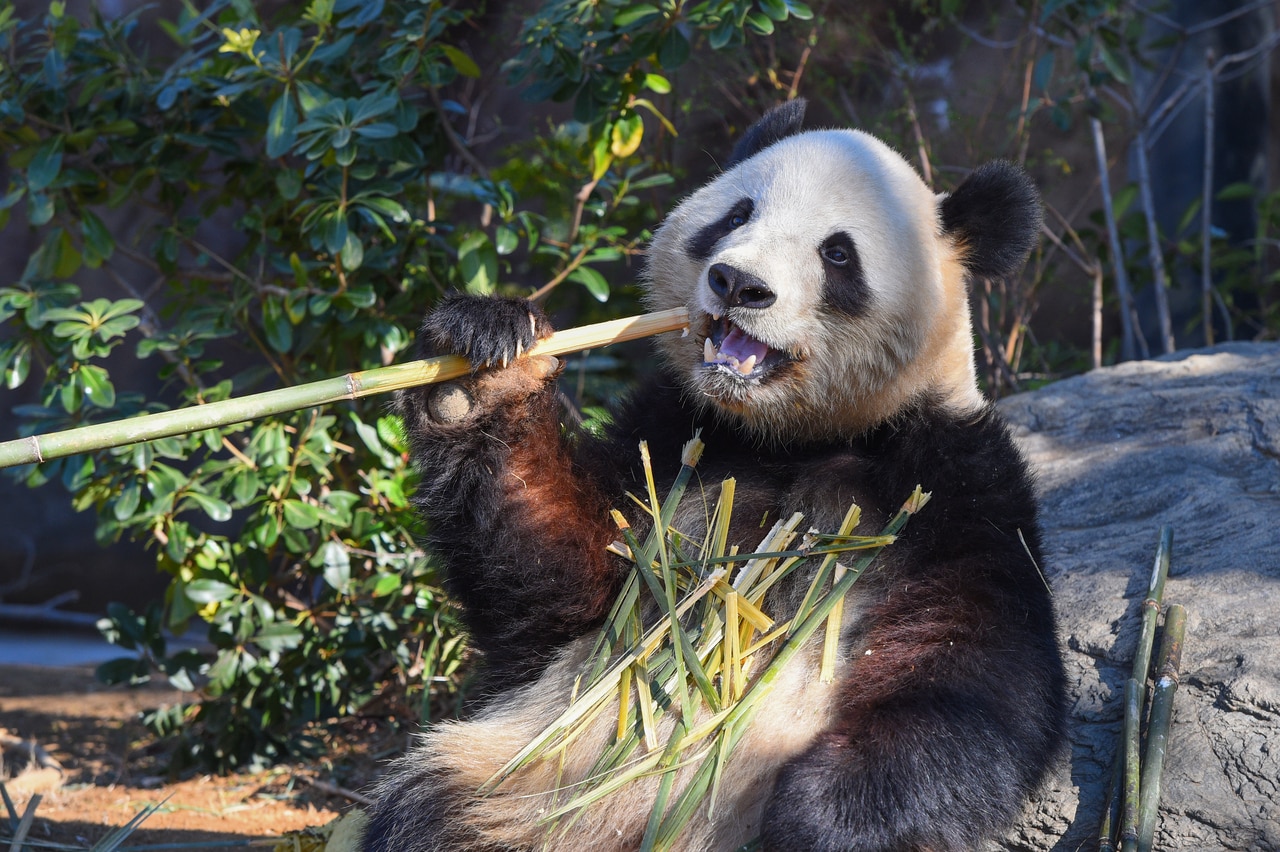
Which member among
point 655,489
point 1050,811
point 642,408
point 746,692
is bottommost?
point 1050,811

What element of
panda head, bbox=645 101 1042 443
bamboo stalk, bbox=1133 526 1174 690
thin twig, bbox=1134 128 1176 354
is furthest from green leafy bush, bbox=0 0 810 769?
thin twig, bbox=1134 128 1176 354

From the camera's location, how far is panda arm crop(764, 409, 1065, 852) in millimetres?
2318

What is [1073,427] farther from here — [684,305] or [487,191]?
[487,191]

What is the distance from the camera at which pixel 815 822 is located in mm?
2281

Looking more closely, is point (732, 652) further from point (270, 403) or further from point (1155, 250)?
point (1155, 250)

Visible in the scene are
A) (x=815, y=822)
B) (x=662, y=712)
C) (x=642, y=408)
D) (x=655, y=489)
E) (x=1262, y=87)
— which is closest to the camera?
(x=815, y=822)

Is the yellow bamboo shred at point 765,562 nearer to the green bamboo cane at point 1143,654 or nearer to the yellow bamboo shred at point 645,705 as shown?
the yellow bamboo shred at point 645,705

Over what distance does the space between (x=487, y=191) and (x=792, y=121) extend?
4.42 ft

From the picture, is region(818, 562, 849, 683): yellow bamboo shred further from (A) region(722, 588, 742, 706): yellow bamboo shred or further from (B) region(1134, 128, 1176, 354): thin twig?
(B) region(1134, 128, 1176, 354): thin twig

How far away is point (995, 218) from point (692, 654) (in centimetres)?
146

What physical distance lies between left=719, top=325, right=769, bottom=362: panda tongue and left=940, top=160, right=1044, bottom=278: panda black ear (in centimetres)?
74

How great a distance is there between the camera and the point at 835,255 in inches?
114

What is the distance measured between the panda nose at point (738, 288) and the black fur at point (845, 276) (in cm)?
23

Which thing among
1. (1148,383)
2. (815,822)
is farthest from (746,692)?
(1148,383)
